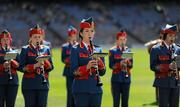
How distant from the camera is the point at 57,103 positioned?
16.4 meters

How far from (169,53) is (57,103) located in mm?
5801

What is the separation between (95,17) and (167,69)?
144 ft

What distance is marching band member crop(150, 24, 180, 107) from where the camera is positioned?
11.3m

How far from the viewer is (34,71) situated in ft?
38.2

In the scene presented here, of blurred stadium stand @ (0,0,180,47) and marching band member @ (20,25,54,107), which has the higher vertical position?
blurred stadium stand @ (0,0,180,47)

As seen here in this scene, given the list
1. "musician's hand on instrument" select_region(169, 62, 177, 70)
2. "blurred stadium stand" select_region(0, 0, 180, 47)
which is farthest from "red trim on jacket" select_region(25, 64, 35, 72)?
"blurred stadium stand" select_region(0, 0, 180, 47)

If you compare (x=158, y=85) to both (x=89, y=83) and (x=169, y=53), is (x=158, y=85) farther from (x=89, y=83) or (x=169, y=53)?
(x=89, y=83)

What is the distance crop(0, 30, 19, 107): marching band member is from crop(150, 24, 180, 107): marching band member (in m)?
3.12

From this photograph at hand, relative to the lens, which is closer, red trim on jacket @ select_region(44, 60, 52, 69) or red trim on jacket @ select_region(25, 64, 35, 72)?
red trim on jacket @ select_region(25, 64, 35, 72)

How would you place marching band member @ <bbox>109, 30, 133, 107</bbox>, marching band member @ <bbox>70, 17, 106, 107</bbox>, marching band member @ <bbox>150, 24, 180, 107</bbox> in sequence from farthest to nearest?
marching band member @ <bbox>109, 30, 133, 107</bbox> < marching band member @ <bbox>150, 24, 180, 107</bbox> < marching band member @ <bbox>70, 17, 106, 107</bbox>

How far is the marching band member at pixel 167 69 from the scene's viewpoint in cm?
1134

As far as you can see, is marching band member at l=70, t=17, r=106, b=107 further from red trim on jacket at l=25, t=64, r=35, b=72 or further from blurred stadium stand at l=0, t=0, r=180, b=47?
blurred stadium stand at l=0, t=0, r=180, b=47

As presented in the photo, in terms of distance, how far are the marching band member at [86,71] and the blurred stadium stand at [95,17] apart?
124ft

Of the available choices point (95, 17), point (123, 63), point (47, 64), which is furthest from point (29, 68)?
point (95, 17)
